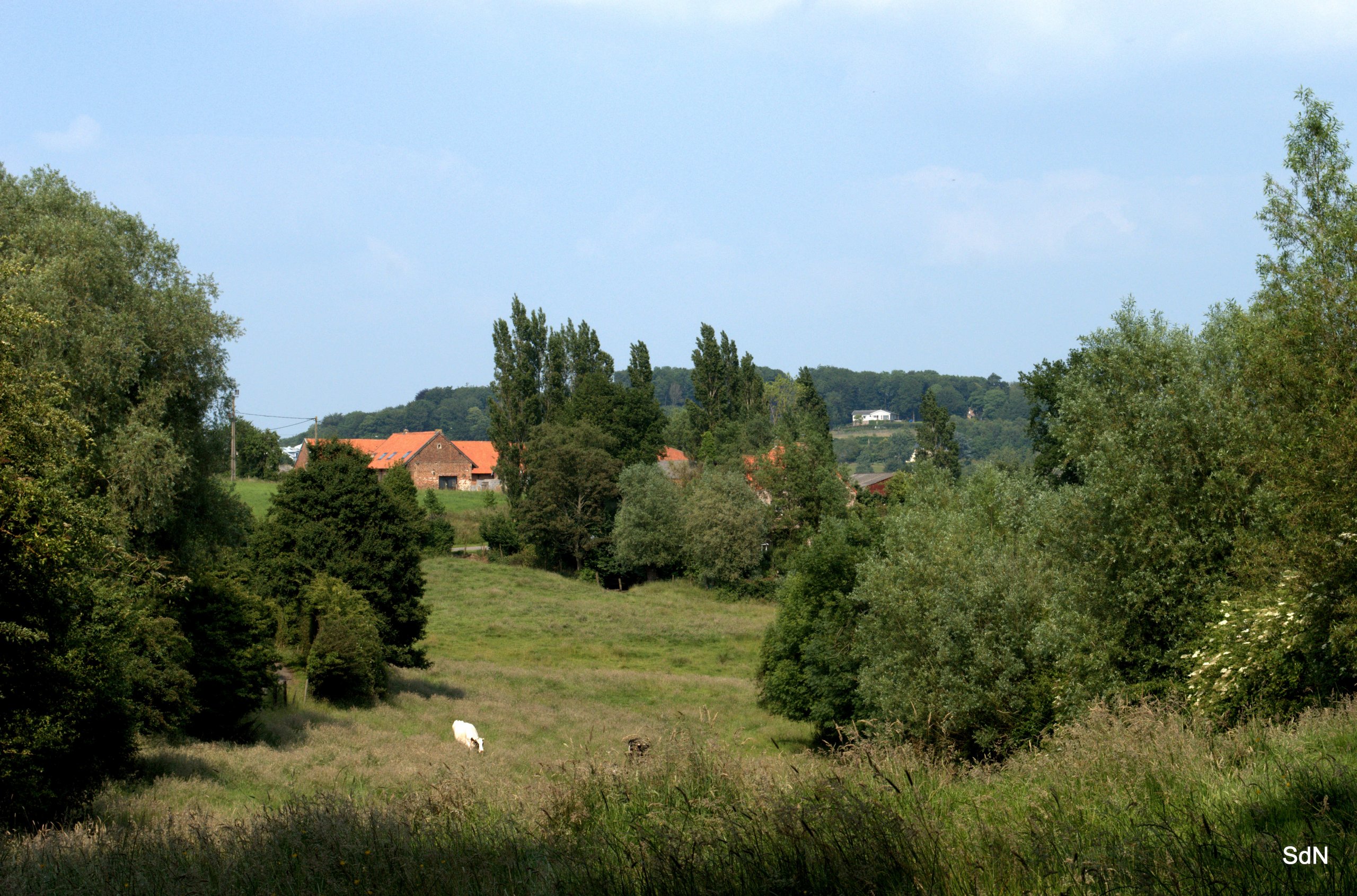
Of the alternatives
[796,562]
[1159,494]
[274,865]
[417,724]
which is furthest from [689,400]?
[274,865]

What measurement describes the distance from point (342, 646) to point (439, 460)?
308 feet

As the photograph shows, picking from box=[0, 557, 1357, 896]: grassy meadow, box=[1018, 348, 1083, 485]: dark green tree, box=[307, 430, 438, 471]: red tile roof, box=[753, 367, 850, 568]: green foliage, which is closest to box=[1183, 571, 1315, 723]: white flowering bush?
box=[0, 557, 1357, 896]: grassy meadow

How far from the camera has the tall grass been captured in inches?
148

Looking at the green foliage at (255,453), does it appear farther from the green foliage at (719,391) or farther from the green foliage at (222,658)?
the green foliage at (222,658)

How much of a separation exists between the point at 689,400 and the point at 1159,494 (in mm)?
74910

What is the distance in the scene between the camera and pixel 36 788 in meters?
11.9

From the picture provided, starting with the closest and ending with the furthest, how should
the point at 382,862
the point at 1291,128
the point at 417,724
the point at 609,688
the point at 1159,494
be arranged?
1. the point at 382,862
2. the point at 1291,128
3. the point at 1159,494
4. the point at 417,724
5. the point at 609,688

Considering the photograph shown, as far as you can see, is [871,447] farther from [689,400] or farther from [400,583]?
[400,583]

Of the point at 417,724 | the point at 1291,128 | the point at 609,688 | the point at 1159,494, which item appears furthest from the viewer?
the point at 609,688

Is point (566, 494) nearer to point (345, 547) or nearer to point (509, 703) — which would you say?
point (345, 547)

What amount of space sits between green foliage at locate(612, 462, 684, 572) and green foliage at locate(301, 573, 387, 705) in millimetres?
42009

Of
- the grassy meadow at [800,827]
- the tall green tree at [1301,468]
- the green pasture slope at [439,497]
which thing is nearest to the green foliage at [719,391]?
the green pasture slope at [439,497]

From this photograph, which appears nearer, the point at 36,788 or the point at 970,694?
the point at 36,788
